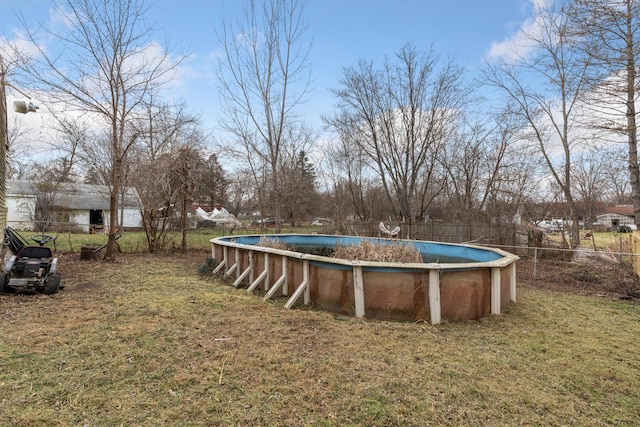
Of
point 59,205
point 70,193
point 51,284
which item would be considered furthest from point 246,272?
point 70,193

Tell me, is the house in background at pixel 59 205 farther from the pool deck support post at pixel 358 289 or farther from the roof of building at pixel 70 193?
the pool deck support post at pixel 358 289

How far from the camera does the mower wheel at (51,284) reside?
567cm

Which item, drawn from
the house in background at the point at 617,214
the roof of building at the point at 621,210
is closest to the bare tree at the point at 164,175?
the house in background at the point at 617,214

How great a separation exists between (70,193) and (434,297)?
28.7 m

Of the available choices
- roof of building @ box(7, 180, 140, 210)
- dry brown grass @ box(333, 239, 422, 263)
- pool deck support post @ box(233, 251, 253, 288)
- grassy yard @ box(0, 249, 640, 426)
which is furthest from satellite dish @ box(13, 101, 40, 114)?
roof of building @ box(7, 180, 140, 210)

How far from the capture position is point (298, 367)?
314 centimetres

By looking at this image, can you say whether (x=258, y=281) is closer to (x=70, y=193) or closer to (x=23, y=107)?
(x=23, y=107)

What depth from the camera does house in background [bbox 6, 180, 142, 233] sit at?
22.3 meters

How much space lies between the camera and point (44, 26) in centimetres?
786

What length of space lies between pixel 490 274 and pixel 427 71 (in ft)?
44.3

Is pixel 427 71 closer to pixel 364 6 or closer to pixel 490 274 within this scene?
pixel 364 6

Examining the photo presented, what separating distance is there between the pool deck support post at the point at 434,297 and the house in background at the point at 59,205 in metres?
20.3

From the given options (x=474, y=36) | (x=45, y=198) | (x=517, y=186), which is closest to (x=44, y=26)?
(x=474, y=36)

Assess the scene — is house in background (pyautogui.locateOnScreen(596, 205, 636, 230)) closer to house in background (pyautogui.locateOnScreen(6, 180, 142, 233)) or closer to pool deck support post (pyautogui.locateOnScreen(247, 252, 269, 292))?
pool deck support post (pyautogui.locateOnScreen(247, 252, 269, 292))
